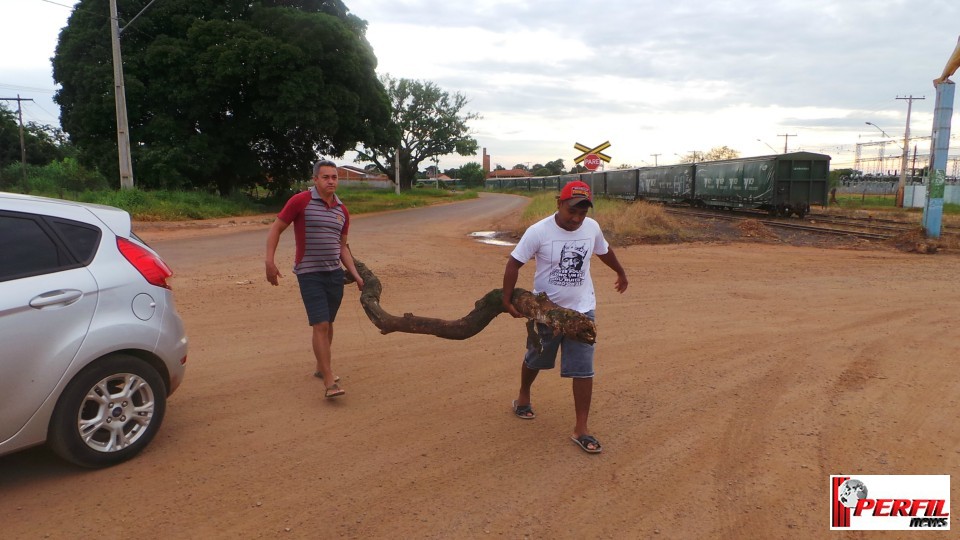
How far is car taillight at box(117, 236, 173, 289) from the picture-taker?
146 inches

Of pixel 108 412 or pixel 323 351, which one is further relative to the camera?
pixel 323 351

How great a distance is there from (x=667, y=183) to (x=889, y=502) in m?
34.1

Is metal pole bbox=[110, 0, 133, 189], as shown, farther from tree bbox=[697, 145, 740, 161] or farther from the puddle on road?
tree bbox=[697, 145, 740, 161]

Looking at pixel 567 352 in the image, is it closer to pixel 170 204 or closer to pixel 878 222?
pixel 170 204

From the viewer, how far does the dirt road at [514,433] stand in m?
3.11

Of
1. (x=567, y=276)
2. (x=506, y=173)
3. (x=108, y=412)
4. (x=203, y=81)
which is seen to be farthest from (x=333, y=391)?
(x=506, y=173)

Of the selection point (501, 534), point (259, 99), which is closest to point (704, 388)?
point (501, 534)

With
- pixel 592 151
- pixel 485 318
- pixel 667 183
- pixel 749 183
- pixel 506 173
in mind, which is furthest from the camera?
pixel 506 173

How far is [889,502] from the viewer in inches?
131

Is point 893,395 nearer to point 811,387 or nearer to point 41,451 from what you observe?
point 811,387

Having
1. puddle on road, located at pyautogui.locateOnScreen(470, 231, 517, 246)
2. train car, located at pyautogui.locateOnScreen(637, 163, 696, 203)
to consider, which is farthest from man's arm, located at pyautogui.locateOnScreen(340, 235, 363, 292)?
train car, located at pyautogui.locateOnScreen(637, 163, 696, 203)

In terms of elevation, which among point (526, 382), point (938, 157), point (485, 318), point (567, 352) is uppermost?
point (938, 157)

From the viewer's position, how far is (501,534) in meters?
2.97

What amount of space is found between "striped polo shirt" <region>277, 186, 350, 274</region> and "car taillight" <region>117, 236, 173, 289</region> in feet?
3.06
